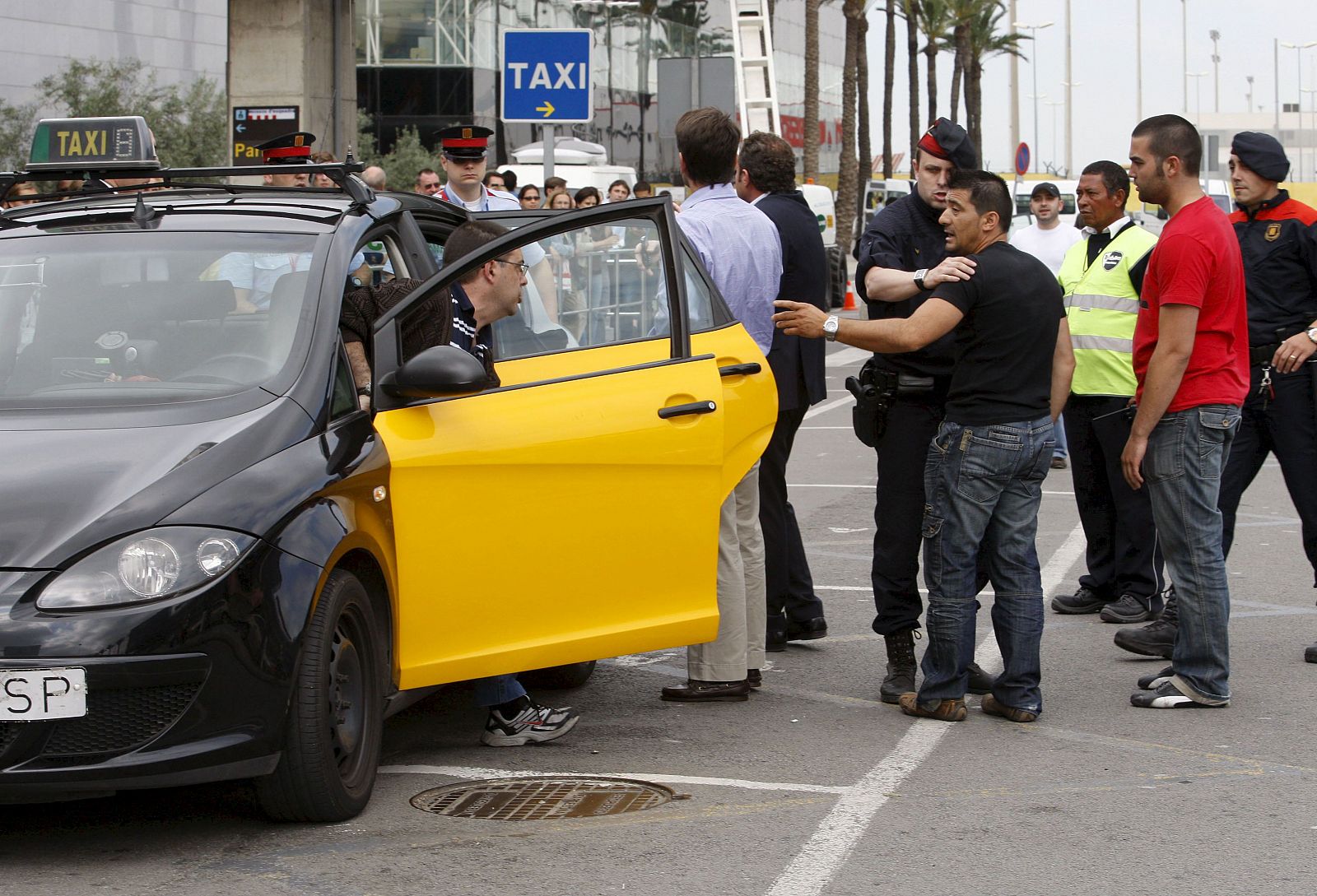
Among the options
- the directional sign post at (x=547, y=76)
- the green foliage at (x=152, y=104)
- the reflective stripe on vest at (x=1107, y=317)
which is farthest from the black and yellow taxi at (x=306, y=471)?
the green foliage at (x=152, y=104)

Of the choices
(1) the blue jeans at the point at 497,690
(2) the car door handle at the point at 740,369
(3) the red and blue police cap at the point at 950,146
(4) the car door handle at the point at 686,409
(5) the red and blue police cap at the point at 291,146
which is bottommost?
(1) the blue jeans at the point at 497,690

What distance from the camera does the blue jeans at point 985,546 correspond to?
5973mm

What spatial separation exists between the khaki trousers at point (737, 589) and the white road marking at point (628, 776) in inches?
35.4

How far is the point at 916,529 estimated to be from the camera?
250 inches

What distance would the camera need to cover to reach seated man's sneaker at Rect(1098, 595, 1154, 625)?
7980 mm

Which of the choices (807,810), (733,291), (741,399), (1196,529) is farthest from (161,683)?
(1196,529)

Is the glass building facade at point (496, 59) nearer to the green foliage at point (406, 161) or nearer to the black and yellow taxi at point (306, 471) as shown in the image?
the green foliage at point (406, 161)

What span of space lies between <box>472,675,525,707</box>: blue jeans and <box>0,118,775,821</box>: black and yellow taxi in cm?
28

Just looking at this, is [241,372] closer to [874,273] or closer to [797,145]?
[874,273]

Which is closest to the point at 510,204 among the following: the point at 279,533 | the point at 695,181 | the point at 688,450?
the point at 695,181

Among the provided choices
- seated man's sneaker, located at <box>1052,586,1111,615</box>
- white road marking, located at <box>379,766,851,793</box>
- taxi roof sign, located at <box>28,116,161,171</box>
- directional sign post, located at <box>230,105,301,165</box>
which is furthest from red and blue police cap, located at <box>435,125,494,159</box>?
directional sign post, located at <box>230,105,301,165</box>

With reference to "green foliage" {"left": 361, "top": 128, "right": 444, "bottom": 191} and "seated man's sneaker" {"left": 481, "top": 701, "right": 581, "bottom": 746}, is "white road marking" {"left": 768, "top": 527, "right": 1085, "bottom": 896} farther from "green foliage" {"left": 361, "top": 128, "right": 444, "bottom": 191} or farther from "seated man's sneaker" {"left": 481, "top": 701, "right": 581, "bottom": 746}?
"green foliage" {"left": 361, "top": 128, "right": 444, "bottom": 191}

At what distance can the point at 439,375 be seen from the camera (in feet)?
16.1

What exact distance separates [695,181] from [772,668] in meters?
1.98
